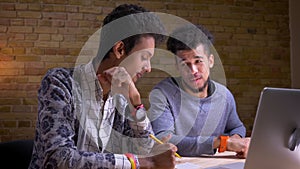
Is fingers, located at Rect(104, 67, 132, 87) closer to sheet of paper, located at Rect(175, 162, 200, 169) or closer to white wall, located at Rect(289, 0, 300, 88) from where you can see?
sheet of paper, located at Rect(175, 162, 200, 169)

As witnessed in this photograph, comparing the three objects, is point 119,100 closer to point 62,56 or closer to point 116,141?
point 116,141

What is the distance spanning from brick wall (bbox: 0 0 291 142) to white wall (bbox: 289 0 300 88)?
0.05 m

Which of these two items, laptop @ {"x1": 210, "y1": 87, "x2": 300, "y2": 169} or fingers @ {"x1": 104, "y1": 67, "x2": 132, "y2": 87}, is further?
fingers @ {"x1": 104, "y1": 67, "x2": 132, "y2": 87}

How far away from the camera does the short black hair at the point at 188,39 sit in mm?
1921

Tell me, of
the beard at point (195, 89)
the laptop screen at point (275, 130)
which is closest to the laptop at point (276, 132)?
the laptop screen at point (275, 130)

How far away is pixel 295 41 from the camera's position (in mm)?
4102

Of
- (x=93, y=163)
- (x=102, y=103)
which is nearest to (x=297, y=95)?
(x=93, y=163)

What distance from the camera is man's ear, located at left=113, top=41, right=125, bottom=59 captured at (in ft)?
4.39

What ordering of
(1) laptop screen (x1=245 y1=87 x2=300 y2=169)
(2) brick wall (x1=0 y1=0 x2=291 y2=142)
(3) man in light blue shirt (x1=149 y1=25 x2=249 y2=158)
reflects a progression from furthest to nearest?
(2) brick wall (x1=0 y1=0 x2=291 y2=142)
(3) man in light blue shirt (x1=149 y1=25 x2=249 y2=158)
(1) laptop screen (x1=245 y1=87 x2=300 y2=169)

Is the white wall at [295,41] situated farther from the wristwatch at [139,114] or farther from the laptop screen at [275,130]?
the laptop screen at [275,130]

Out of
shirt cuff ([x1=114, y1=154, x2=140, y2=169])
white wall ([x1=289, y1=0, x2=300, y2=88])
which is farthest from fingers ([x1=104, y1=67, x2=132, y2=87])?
white wall ([x1=289, y1=0, x2=300, y2=88])

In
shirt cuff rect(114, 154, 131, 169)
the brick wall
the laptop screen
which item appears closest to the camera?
the laptop screen

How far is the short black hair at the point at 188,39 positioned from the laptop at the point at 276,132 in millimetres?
984

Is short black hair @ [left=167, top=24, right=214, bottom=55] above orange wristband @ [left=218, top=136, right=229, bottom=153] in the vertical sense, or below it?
above
